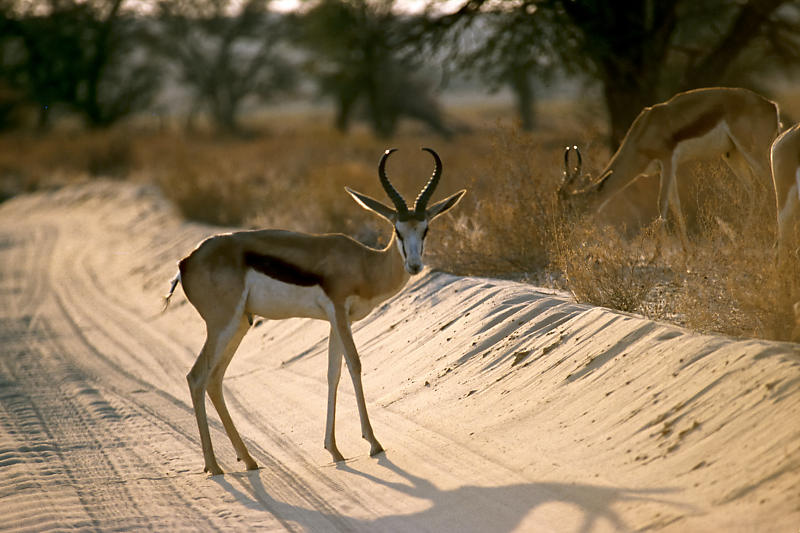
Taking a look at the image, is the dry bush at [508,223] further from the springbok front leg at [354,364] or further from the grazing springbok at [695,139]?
the springbok front leg at [354,364]

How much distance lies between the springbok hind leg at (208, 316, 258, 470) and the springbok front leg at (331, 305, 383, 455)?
807 millimetres

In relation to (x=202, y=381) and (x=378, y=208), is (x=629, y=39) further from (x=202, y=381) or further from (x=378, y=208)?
(x=202, y=381)

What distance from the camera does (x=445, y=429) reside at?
7.31m

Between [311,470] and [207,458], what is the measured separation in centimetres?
87

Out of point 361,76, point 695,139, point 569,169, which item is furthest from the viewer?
point 361,76

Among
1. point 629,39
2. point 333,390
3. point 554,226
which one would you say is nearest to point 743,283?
point 554,226

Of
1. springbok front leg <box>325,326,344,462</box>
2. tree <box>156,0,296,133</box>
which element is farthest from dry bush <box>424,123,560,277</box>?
tree <box>156,0,296,133</box>

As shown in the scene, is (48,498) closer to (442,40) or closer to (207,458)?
(207,458)

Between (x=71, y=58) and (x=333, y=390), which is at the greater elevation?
(x=71, y=58)

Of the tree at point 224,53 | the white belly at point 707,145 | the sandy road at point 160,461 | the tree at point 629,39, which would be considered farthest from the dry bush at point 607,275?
the tree at point 224,53

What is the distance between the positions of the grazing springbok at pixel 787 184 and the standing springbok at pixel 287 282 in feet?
8.46

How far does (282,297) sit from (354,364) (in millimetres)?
778

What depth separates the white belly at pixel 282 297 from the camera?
24.2ft

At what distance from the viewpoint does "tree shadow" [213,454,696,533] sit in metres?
5.34
